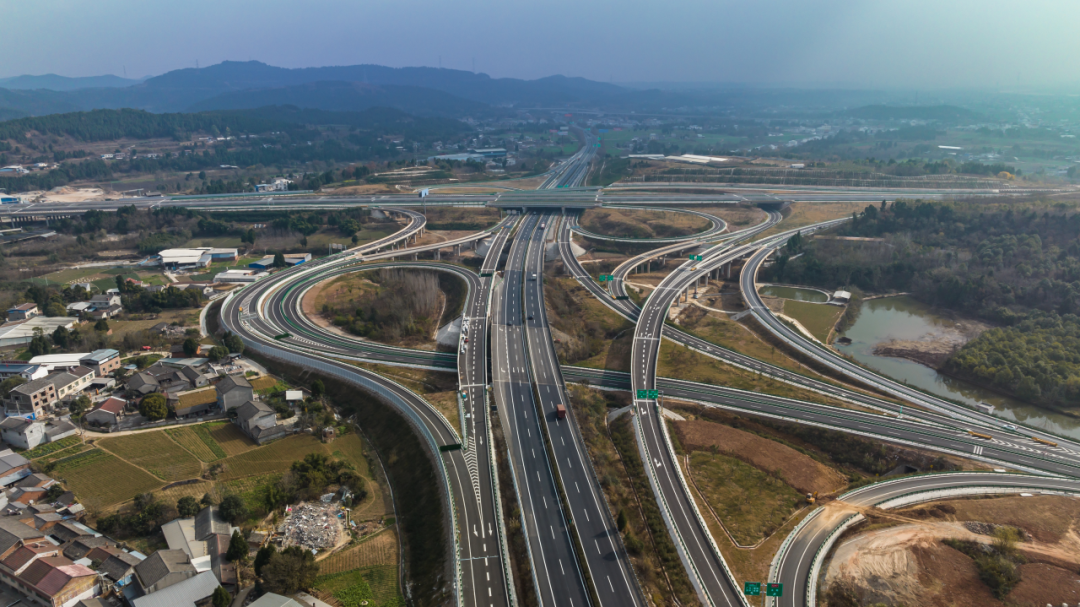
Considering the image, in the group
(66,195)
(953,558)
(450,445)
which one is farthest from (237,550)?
(66,195)

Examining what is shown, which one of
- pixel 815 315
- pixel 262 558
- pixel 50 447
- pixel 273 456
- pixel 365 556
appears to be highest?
pixel 262 558

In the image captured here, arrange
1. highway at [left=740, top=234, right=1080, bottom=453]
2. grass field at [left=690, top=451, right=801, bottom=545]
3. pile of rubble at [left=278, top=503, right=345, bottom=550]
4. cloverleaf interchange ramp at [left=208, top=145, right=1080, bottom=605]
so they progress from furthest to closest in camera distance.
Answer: highway at [left=740, top=234, right=1080, bottom=453] < grass field at [left=690, top=451, right=801, bottom=545] < pile of rubble at [left=278, top=503, right=345, bottom=550] < cloverleaf interchange ramp at [left=208, top=145, right=1080, bottom=605]

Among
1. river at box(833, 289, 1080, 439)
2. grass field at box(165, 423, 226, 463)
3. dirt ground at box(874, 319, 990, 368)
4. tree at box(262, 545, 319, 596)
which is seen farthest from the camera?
dirt ground at box(874, 319, 990, 368)

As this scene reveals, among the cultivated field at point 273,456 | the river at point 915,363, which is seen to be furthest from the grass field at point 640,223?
the cultivated field at point 273,456

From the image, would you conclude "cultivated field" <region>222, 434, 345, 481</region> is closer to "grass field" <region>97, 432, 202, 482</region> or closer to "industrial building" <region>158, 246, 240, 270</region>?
"grass field" <region>97, 432, 202, 482</region>

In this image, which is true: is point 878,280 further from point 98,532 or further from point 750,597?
point 98,532

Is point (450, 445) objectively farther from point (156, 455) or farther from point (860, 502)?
point (860, 502)

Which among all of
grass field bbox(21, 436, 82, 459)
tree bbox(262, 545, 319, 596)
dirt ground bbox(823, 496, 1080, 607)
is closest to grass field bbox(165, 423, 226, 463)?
grass field bbox(21, 436, 82, 459)
